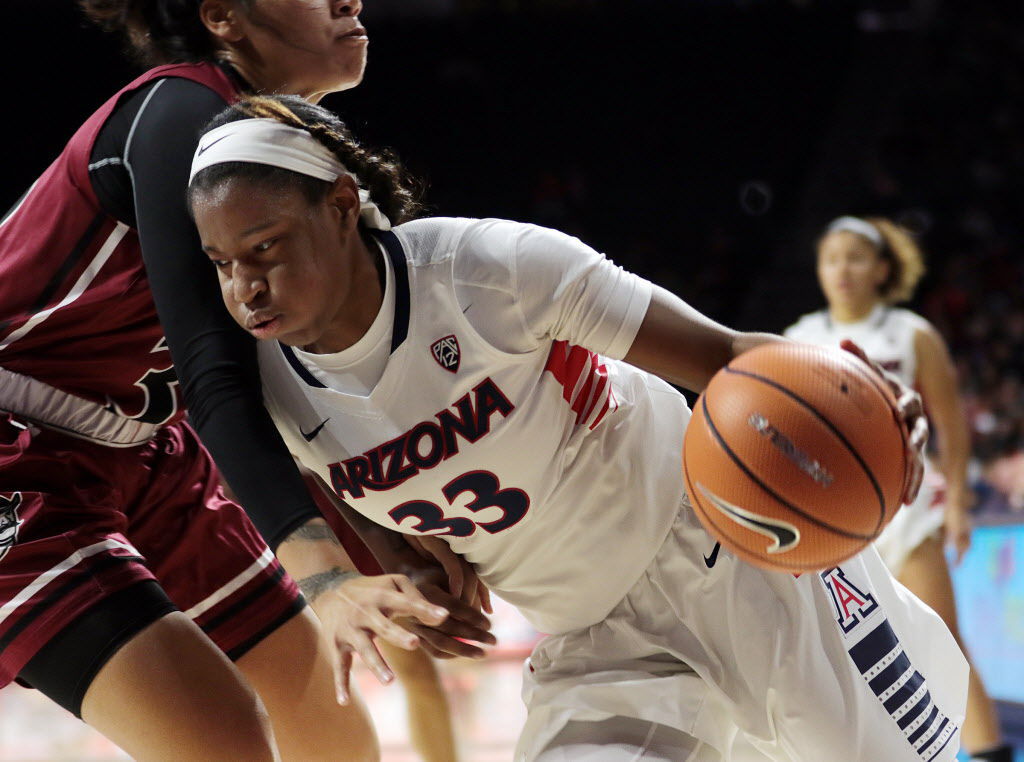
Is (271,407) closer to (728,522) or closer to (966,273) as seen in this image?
(728,522)

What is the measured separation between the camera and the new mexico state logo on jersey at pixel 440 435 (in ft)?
6.37

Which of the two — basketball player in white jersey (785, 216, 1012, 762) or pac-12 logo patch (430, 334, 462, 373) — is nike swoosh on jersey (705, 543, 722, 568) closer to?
pac-12 logo patch (430, 334, 462, 373)

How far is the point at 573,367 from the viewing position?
2057mm

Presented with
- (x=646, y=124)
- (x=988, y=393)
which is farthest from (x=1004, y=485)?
(x=646, y=124)

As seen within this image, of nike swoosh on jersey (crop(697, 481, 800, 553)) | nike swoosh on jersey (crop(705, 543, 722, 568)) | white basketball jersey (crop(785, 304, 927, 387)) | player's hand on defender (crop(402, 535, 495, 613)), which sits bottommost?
player's hand on defender (crop(402, 535, 495, 613))

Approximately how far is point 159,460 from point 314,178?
88 cm

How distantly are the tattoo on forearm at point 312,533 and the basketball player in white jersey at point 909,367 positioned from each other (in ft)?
10.2

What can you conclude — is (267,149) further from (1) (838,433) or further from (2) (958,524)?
(2) (958,524)

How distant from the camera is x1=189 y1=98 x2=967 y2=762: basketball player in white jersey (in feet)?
6.12

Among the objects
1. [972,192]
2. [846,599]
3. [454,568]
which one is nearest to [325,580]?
[454,568]

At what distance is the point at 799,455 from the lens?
173 centimetres

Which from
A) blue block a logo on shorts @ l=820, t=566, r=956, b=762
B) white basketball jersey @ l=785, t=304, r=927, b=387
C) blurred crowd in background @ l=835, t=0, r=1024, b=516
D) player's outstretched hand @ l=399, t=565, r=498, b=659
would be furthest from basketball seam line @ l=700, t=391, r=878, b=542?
blurred crowd in background @ l=835, t=0, r=1024, b=516

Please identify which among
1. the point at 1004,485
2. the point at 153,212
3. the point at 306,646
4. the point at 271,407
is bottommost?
the point at 1004,485

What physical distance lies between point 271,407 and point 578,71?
423 inches
